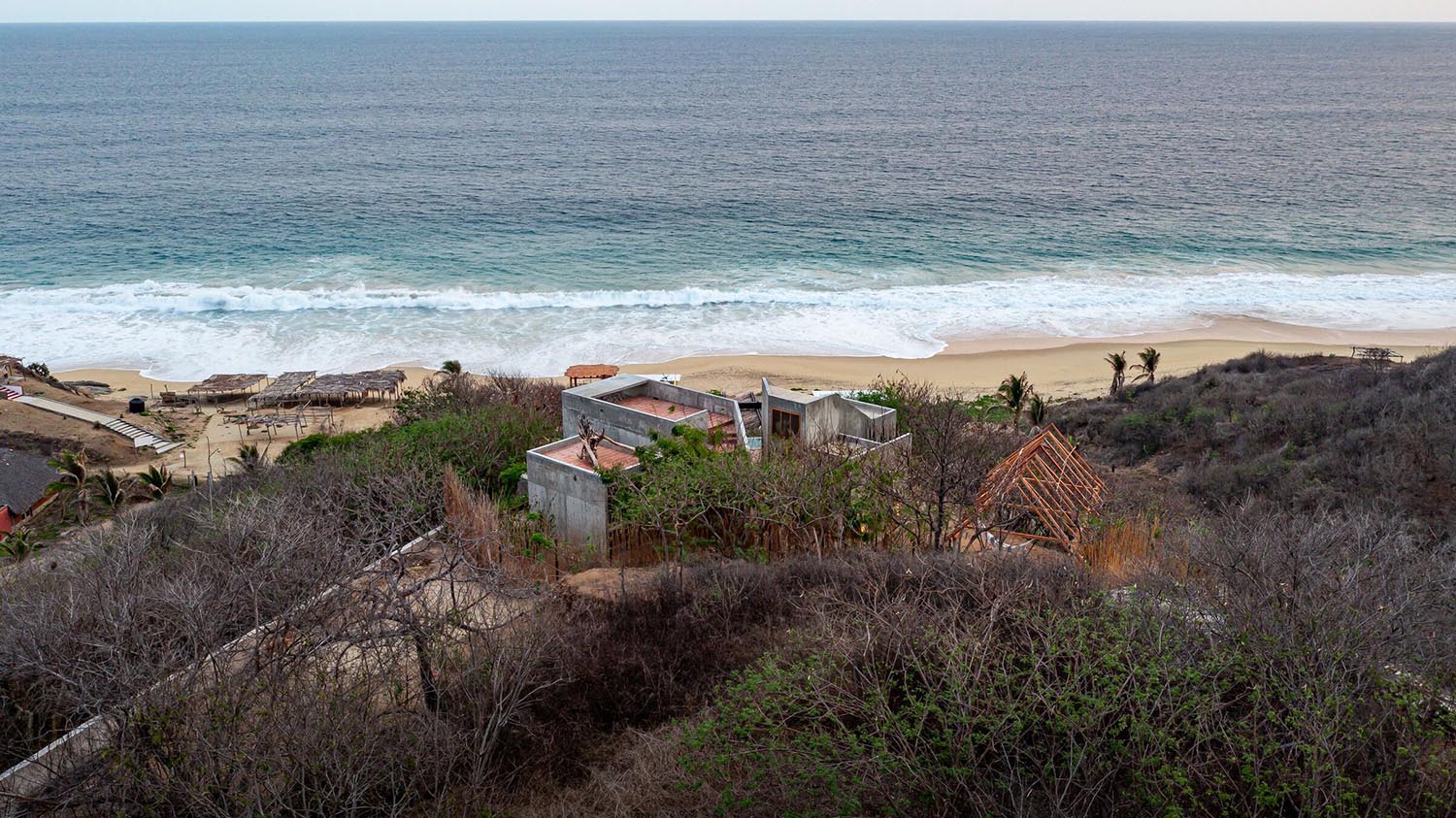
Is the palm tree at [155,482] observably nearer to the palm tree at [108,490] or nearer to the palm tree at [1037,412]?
the palm tree at [108,490]

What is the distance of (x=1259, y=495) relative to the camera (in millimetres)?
19094

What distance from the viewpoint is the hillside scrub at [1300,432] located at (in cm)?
1855

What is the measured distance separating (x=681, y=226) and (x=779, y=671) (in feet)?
154

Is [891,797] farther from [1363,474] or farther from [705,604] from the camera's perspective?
[1363,474]

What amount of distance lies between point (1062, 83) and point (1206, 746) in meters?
141

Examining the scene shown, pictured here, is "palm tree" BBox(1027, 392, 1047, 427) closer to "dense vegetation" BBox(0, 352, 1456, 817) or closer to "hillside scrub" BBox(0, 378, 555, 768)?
"dense vegetation" BBox(0, 352, 1456, 817)

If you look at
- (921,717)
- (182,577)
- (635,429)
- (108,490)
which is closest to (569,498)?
(635,429)

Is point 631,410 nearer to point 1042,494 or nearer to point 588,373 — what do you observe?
point 1042,494

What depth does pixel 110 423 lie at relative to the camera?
29672mm

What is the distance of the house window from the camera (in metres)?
20.6

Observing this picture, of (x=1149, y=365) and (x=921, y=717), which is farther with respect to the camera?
(x=1149, y=365)

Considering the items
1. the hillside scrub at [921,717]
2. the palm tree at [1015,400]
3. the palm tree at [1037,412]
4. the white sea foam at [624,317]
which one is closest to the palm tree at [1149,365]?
the palm tree at [1015,400]

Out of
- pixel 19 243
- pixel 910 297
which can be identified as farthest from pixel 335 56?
pixel 910 297

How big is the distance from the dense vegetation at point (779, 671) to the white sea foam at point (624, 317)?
22251mm
